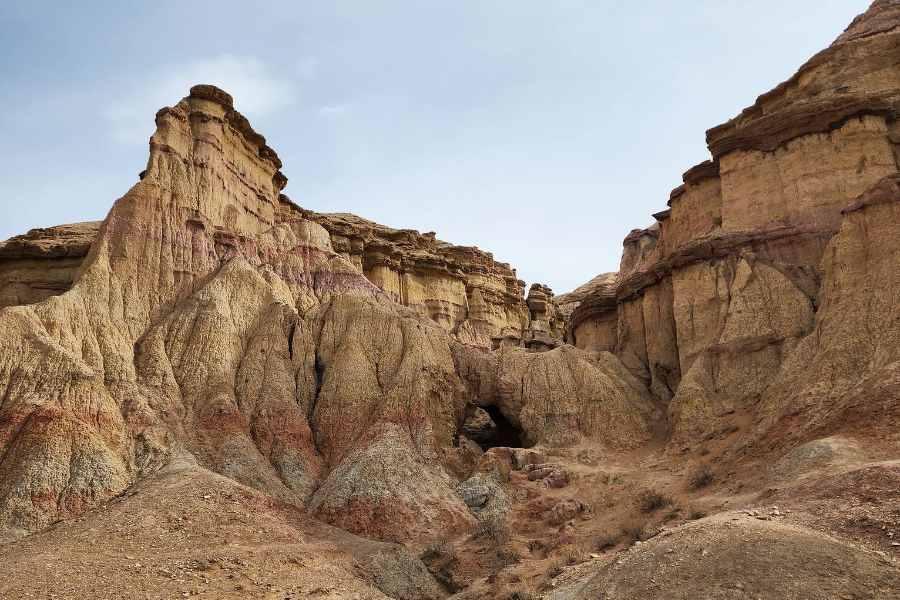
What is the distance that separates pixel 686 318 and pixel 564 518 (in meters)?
13.2

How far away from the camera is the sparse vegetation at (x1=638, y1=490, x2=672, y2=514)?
23.6 meters

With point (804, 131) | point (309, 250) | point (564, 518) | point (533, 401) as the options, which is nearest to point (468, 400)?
point (533, 401)

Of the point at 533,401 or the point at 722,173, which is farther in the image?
the point at 722,173

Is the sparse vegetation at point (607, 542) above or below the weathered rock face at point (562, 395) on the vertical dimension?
below

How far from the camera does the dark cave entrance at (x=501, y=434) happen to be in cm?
3700

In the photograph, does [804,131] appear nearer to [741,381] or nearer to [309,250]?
[741,381]

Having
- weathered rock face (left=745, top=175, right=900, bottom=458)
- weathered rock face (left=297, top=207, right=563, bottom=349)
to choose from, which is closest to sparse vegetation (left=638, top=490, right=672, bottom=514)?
weathered rock face (left=745, top=175, right=900, bottom=458)

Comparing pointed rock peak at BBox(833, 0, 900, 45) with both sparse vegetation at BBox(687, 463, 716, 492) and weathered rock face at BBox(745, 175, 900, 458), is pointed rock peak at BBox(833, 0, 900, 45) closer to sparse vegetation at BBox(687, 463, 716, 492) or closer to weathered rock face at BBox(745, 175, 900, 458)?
weathered rock face at BBox(745, 175, 900, 458)

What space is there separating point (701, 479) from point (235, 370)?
2059 centimetres

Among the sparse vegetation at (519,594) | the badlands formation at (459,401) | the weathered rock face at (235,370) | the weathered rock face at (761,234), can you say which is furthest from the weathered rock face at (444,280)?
the sparse vegetation at (519,594)

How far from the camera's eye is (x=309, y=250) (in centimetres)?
4250

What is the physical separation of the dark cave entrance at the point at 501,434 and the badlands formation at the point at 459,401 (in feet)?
0.41

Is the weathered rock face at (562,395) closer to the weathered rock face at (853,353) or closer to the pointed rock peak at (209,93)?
the weathered rock face at (853,353)

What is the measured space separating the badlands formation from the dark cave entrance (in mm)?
125
